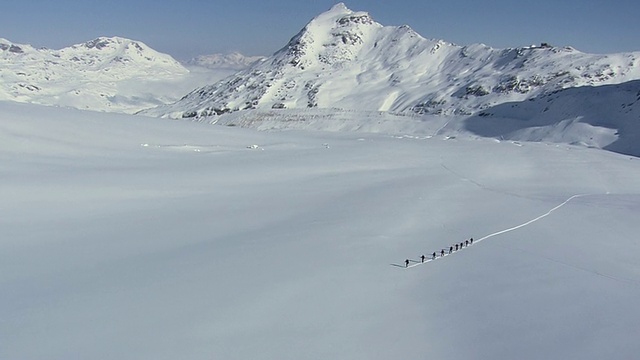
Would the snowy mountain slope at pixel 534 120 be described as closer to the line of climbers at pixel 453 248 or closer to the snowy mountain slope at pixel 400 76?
the snowy mountain slope at pixel 400 76

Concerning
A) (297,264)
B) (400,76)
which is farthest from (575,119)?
(297,264)

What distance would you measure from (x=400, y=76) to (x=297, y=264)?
510 ft

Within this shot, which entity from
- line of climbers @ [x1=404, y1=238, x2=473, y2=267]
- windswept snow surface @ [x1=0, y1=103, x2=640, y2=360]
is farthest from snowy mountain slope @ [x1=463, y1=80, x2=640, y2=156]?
line of climbers @ [x1=404, y1=238, x2=473, y2=267]

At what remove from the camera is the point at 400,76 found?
16225 cm

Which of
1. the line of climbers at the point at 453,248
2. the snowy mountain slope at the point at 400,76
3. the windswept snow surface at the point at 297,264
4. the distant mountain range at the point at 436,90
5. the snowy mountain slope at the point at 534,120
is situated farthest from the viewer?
the snowy mountain slope at the point at 400,76

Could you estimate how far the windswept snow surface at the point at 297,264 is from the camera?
8.80 metres

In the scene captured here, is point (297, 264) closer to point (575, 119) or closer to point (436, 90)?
point (575, 119)

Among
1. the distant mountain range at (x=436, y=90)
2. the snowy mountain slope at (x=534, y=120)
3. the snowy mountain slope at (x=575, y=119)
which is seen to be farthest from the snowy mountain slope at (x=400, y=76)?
the snowy mountain slope at (x=575, y=119)

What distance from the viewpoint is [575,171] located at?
1383 inches

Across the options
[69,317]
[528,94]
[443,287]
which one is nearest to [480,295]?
[443,287]

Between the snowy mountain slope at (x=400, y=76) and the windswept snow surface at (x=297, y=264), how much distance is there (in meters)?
101

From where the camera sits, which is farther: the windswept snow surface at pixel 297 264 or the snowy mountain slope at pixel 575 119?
the snowy mountain slope at pixel 575 119

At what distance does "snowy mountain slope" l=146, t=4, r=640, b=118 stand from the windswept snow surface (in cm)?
10082

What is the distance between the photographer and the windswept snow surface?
347 inches
